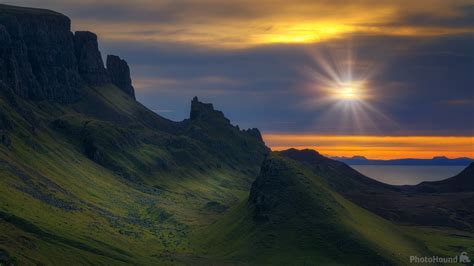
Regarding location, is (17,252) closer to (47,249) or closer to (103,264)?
(47,249)

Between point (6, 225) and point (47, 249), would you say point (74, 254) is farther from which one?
point (6, 225)

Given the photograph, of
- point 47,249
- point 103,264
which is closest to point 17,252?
point 47,249

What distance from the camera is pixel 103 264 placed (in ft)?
655

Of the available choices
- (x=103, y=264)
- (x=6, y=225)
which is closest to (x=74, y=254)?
(x=103, y=264)

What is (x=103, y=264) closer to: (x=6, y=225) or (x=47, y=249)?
(x=47, y=249)

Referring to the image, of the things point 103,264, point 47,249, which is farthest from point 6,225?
point 103,264

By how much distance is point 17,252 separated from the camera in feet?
559

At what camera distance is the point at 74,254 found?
198375 mm

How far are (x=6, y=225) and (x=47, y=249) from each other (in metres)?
14.2

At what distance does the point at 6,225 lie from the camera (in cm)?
19112

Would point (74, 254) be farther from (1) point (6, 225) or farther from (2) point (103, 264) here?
(1) point (6, 225)

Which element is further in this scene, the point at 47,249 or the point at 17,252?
the point at 47,249

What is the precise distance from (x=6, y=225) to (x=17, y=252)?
2360cm

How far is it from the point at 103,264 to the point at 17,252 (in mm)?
35079
